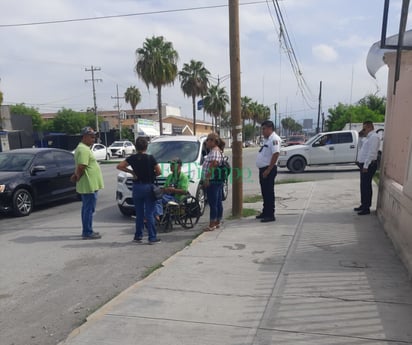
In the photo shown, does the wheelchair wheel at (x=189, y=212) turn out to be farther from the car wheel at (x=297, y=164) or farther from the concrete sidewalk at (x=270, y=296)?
the car wheel at (x=297, y=164)

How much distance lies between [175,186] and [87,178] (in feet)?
5.32

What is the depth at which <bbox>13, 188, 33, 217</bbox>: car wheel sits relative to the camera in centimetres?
860

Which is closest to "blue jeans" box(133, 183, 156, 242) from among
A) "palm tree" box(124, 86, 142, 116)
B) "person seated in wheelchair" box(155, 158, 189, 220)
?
"person seated in wheelchair" box(155, 158, 189, 220)

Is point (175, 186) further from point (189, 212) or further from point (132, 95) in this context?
point (132, 95)

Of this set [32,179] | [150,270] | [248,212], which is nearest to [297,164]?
[248,212]

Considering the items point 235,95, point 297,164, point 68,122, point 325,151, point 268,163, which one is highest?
point 68,122

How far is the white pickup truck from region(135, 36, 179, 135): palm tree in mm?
18093

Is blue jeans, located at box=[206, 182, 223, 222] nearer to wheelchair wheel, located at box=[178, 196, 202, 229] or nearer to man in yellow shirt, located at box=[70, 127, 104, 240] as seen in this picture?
wheelchair wheel, located at box=[178, 196, 202, 229]

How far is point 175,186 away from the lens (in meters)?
7.29

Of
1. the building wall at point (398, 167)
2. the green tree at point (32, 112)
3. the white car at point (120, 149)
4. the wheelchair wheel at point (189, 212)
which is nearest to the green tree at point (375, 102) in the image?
the white car at point (120, 149)

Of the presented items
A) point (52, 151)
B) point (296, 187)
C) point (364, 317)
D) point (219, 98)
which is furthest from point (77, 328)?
point (219, 98)

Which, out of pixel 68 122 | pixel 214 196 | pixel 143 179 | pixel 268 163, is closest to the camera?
pixel 143 179

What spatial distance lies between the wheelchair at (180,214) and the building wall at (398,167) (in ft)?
11.0

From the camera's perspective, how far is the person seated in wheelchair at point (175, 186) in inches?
280
